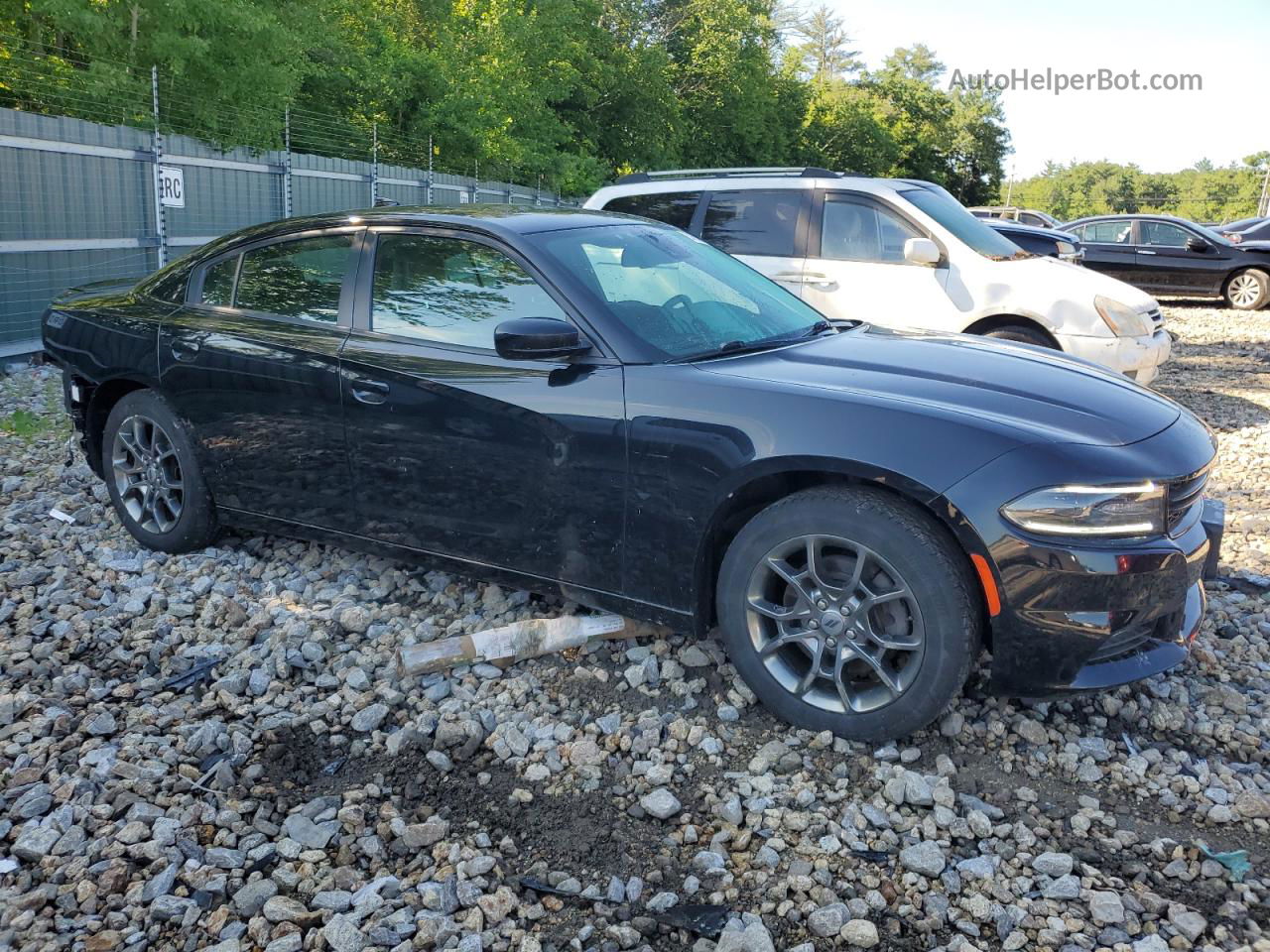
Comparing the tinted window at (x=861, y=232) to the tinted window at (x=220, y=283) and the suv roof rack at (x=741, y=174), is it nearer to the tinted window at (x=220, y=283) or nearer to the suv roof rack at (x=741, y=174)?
the suv roof rack at (x=741, y=174)

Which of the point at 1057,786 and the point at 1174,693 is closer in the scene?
the point at 1057,786

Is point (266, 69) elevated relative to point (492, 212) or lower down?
elevated

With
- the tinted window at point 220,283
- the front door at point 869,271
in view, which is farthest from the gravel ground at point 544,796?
the front door at point 869,271

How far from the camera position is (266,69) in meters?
13.7

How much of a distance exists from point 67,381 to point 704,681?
364 centimetres

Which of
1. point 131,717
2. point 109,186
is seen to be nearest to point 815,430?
point 131,717

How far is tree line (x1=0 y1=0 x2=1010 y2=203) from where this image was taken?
12492 mm

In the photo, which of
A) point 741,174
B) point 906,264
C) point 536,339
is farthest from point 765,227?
point 536,339

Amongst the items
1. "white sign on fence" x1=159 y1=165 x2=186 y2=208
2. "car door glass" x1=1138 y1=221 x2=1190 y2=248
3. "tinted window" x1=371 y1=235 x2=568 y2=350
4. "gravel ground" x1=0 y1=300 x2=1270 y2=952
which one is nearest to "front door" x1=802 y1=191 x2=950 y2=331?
"gravel ground" x1=0 y1=300 x2=1270 y2=952

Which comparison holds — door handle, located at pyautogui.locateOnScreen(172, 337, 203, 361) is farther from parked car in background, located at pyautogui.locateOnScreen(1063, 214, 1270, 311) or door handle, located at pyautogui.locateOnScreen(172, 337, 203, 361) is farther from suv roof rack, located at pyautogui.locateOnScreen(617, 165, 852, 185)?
parked car in background, located at pyautogui.locateOnScreen(1063, 214, 1270, 311)

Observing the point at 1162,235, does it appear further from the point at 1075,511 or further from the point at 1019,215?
the point at 1075,511

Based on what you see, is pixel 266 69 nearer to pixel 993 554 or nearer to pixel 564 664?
pixel 564 664

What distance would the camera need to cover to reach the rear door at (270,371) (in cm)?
437

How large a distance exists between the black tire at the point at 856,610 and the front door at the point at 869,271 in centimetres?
512
